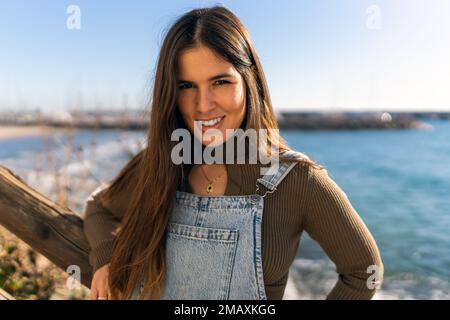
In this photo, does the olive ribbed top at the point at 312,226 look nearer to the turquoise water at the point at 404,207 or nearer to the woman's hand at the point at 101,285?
the turquoise water at the point at 404,207

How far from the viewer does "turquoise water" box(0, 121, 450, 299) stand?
14.5 ft

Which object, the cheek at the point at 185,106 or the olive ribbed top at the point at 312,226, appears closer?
the olive ribbed top at the point at 312,226

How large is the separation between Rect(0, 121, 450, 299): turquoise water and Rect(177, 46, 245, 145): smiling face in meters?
0.43

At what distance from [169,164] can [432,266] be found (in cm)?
460

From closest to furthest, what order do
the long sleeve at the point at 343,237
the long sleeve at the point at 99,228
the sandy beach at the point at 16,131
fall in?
the long sleeve at the point at 343,237 < the long sleeve at the point at 99,228 < the sandy beach at the point at 16,131

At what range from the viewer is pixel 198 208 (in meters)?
1.33

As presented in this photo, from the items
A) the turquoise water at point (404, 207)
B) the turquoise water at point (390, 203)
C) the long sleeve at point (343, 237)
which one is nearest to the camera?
the long sleeve at point (343, 237)

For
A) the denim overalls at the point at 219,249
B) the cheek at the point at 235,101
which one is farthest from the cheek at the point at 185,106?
the denim overalls at the point at 219,249

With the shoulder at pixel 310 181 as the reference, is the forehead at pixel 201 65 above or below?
above

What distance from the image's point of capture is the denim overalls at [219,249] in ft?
4.07

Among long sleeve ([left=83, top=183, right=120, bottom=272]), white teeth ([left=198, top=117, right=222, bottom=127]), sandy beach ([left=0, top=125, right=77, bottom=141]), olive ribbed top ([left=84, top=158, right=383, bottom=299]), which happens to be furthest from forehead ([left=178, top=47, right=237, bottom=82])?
sandy beach ([left=0, top=125, right=77, bottom=141])

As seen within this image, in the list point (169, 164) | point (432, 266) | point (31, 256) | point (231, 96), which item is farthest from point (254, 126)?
point (432, 266)

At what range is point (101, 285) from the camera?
4.52 ft

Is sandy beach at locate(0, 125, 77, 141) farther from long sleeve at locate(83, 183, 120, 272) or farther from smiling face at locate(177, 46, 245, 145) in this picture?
smiling face at locate(177, 46, 245, 145)
